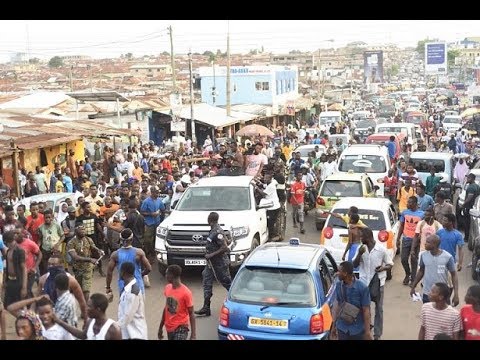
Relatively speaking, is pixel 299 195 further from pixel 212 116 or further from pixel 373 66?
pixel 373 66

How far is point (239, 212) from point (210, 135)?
82.3 ft

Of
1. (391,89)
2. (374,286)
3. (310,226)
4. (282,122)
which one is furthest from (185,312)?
(391,89)

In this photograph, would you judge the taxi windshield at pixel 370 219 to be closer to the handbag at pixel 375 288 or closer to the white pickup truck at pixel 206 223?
the white pickup truck at pixel 206 223

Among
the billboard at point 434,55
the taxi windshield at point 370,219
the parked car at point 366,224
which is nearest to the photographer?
the parked car at point 366,224

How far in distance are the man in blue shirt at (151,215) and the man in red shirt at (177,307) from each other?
5607mm

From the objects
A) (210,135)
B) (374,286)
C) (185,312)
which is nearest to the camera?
(185,312)

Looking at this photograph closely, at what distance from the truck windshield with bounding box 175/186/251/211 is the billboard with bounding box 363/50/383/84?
353 ft

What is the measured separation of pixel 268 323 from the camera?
25.7ft

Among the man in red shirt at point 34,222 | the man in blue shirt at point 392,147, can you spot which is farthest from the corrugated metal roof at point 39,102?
the man in red shirt at point 34,222

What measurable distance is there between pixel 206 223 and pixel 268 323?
178 inches

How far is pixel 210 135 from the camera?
37844 mm

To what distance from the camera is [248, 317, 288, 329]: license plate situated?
25.6 ft

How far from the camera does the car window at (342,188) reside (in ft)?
52.4
